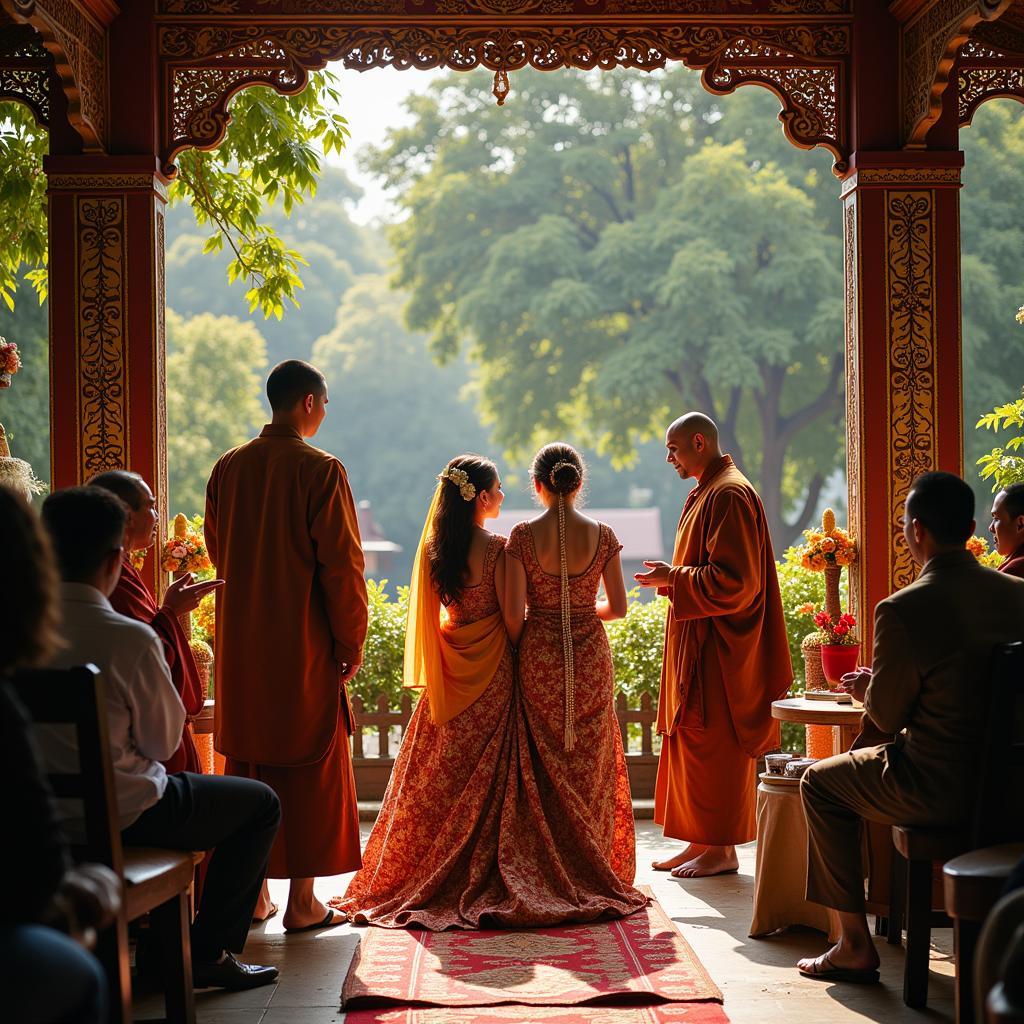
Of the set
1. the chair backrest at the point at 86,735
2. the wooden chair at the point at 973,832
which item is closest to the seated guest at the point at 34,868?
the chair backrest at the point at 86,735

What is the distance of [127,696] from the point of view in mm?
3639

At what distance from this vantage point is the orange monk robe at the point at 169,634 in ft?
14.7

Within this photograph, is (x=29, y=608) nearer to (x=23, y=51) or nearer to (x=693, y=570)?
(x=693, y=570)

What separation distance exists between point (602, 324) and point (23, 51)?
69.2ft

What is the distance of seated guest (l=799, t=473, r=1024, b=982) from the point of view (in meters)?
3.99

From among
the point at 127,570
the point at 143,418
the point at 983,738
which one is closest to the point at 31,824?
the point at 127,570

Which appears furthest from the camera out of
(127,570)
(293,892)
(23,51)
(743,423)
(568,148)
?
(568,148)

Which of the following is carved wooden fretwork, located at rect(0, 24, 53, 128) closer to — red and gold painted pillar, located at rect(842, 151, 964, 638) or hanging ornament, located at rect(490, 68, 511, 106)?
hanging ornament, located at rect(490, 68, 511, 106)

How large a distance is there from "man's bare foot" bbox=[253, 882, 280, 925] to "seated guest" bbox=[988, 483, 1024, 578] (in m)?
3.23

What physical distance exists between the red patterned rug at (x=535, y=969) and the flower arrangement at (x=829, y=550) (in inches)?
76.1

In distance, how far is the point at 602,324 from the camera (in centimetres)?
2678

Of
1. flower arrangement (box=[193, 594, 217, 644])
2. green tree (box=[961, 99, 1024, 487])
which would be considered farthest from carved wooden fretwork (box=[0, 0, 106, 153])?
green tree (box=[961, 99, 1024, 487])

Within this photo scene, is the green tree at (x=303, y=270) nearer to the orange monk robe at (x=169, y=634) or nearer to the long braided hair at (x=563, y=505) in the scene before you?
the long braided hair at (x=563, y=505)

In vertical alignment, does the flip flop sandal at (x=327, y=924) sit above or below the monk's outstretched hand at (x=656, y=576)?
below
